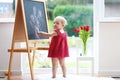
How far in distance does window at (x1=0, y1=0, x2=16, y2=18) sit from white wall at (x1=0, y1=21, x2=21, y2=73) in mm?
180

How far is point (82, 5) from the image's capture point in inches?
201

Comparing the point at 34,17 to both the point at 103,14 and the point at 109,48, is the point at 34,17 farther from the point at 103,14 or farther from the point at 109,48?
the point at 109,48

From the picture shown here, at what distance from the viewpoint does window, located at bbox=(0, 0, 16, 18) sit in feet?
16.3

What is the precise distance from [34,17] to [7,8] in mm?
789

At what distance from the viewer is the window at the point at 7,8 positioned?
495 centimetres

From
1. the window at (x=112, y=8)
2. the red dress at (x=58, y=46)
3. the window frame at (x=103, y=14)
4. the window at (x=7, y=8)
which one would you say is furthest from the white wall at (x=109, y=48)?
the window at (x=7, y=8)

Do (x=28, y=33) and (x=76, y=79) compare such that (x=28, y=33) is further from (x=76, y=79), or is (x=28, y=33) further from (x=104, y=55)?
(x=104, y=55)

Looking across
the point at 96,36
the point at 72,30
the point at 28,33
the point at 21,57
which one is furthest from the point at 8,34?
the point at 96,36

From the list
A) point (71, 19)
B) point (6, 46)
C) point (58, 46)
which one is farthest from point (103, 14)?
point (6, 46)

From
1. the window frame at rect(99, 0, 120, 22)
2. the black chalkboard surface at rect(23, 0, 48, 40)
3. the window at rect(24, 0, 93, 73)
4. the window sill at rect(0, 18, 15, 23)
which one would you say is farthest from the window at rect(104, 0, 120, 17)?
the window sill at rect(0, 18, 15, 23)

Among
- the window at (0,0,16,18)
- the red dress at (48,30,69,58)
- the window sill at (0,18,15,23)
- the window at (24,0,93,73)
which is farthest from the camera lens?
the window at (24,0,93,73)

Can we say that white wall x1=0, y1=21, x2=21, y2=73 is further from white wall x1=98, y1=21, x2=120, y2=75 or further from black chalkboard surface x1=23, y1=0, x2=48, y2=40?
white wall x1=98, y1=21, x2=120, y2=75

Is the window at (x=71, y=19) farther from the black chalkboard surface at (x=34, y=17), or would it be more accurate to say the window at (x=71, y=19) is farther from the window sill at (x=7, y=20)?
the window sill at (x=7, y=20)

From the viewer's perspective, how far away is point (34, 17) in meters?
4.42
